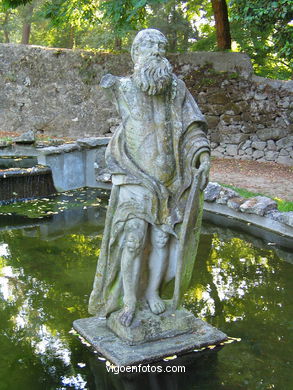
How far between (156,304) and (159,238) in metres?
0.58

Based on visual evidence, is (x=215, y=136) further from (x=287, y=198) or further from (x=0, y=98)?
(x=0, y=98)

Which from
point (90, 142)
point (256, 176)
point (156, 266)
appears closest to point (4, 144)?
point (90, 142)

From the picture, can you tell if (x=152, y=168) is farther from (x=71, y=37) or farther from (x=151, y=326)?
(x=71, y=37)

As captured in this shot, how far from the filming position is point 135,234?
13.5 ft

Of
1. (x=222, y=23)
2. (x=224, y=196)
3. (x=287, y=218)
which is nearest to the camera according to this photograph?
(x=287, y=218)

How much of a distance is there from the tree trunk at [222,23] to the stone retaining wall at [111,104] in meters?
0.37

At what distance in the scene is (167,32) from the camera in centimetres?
1941

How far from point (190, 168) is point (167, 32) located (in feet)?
53.2

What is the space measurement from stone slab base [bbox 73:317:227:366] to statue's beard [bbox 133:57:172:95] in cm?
195

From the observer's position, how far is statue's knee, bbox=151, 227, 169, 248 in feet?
13.8

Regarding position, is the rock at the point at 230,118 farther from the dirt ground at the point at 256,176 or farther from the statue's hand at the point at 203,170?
the statue's hand at the point at 203,170

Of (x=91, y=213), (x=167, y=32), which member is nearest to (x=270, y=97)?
(x=167, y=32)

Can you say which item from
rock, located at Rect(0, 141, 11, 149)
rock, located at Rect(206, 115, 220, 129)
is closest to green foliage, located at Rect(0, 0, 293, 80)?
rock, located at Rect(206, 115, 220, 129)

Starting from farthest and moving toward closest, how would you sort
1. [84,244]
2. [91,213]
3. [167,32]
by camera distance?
[167,32] < [91,213] < [84,244]
